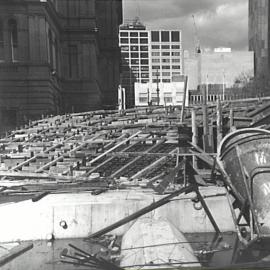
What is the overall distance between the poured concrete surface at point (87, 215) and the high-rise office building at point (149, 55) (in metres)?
115

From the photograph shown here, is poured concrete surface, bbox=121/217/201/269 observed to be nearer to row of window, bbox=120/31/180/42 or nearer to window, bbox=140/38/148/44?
row of window, bbox=120/31/180/42

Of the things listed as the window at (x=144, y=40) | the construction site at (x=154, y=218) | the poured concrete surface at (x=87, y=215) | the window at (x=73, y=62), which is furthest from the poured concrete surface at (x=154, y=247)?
the window at (x=144, y=40)

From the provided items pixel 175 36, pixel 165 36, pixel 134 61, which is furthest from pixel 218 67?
pixel 134 61

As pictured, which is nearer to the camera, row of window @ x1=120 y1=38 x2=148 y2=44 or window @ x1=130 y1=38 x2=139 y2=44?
row of window @ x1=120 y1=38 x2=148 y2=44

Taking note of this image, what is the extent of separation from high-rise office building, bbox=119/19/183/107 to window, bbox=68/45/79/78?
220ft

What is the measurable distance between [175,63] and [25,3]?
94850 millimetres

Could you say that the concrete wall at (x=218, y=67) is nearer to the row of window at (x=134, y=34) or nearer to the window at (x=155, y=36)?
the window at (x=155, y=36)

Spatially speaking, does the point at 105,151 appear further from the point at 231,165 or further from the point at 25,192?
the point at 231,165

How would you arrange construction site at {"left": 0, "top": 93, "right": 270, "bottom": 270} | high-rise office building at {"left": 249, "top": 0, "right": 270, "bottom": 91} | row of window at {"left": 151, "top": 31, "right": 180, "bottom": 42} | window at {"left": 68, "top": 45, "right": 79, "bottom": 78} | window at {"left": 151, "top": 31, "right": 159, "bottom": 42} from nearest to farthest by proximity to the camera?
construction site at {"left": 0, "top": 93, "right": 270, "bottom": 270}
window at {"left": 68, "top": 45, "right": 79, "bottom": 78}
high-rise office building at {"left": 249, "top": 0, "right": 270, "bottom": 91}
row of window at {"left": 151, "top": 31, "right": 180, "bottom": 42}
window at {"left": 151, "top": 31, "right": 159, "bottom": 42}

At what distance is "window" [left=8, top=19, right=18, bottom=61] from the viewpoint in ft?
137

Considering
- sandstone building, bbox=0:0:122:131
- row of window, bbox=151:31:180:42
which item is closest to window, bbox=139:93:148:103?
row of window, bbox=151:31:180:42

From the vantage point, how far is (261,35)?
87500mm

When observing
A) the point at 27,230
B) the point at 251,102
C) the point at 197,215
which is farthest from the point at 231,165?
the point at 251,102

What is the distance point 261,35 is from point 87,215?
273ft
